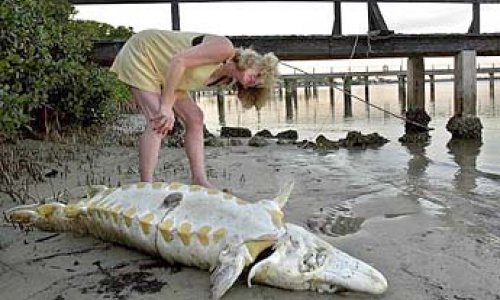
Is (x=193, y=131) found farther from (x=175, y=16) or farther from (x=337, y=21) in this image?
(x=337, y=21)

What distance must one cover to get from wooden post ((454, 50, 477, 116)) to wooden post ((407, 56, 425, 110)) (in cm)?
158

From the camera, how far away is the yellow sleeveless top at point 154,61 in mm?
4066

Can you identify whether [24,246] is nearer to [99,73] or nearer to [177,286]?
[177,286]

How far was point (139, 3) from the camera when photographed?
11.3m

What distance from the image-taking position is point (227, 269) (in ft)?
8.93

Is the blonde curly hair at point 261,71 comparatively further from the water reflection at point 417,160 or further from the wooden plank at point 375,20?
the wooden plank at point 375,20

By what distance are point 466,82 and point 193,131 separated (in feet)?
34.6

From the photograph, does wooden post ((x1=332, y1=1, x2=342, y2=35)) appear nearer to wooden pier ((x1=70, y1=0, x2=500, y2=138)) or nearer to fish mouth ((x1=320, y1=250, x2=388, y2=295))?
wooden pier ((x1=70, y1=0, x2=500, y2=138))

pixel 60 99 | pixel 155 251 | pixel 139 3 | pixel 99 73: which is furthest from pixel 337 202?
pixel 139 3

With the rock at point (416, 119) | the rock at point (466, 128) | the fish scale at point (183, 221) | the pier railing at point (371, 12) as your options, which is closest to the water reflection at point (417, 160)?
the rock at point (466, 128)

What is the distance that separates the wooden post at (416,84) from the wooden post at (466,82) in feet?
5.18

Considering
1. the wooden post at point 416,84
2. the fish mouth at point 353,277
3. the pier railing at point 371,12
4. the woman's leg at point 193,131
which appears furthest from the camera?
the wooden post at point 416,84

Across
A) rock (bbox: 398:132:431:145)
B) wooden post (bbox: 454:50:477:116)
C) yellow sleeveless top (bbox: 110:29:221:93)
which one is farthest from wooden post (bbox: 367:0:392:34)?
yellow sleeveless top (bbox: 110:29:221:93)

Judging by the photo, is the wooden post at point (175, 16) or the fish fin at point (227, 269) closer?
the fish fin at point (227, 269)
